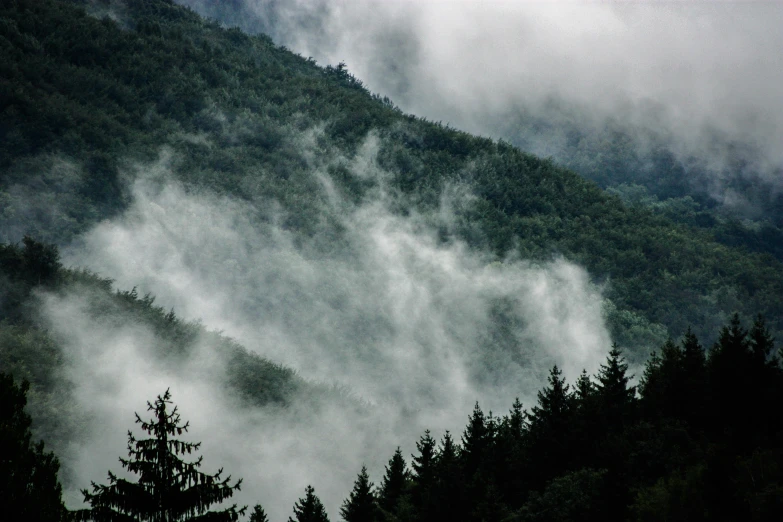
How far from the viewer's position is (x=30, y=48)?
7352 inches

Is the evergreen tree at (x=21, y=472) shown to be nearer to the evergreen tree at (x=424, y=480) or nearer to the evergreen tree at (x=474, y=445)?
the evergreen tree at (x=424, y=480)

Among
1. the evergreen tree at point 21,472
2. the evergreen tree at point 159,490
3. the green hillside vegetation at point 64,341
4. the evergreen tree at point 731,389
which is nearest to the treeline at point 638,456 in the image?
the evergreen tree at point 731,389

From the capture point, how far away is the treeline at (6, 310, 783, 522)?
12516 mm

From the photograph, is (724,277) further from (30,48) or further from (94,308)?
(30,48)

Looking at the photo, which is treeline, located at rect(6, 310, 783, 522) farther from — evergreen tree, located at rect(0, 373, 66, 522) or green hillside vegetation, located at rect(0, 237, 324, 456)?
green hillside vegetation, located at rect(0, 237, 324, 456)

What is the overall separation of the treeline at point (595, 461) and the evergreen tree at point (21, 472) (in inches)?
1.6

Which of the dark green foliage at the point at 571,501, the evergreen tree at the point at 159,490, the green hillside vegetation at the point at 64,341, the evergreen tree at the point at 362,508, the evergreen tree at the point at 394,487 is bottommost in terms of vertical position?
the evergreen tree at the point at 159,490

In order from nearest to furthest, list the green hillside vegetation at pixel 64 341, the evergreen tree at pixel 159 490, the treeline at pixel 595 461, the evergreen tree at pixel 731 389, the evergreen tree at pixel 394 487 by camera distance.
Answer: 1. the evergreen tree at pixel 159 490
2. the treeline at pixel 595 461
3. the evergreen tree at pixel 731 389
4. the evergreen tree at pixel 394 487
5. the green hillside vegetation at pixel 64 341

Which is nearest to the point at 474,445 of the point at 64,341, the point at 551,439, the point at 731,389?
the point at 551,439

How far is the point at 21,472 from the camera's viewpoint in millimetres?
14570

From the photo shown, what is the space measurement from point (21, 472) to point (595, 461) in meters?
23.7

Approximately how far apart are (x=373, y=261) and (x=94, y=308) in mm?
127863

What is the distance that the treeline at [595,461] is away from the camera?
493 inches

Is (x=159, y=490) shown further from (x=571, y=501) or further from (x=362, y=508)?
(x=362, y=508)
